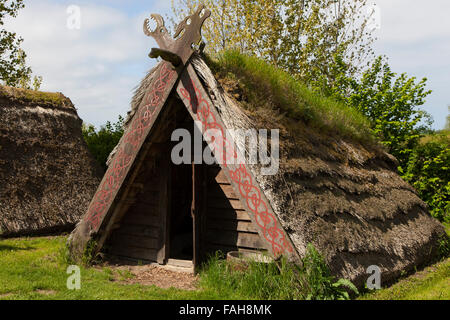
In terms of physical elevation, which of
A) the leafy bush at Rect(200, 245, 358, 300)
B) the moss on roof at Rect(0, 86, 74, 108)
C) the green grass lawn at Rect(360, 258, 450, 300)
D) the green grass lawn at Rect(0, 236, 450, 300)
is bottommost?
the green grass lawn at Rect(360, 258, 450, 300)

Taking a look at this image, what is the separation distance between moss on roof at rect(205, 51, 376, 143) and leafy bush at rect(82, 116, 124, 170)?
757 centimetres

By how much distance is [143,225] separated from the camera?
7.20m

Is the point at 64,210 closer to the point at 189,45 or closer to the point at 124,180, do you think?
the point at 124,180

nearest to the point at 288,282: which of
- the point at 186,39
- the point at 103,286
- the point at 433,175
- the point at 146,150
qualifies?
the point at 103,286

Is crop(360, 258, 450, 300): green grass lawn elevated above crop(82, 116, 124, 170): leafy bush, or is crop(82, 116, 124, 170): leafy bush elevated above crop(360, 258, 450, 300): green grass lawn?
crop(82, 116, 124, 170): leafy bush

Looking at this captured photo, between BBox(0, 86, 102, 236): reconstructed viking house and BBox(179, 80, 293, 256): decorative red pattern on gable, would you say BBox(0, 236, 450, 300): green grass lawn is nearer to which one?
BBox(179, 80, 293, 256): decorative red pattern on gable

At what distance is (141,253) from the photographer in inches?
281

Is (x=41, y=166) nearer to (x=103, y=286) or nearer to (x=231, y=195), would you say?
(x=103, y=286)

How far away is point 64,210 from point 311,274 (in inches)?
278

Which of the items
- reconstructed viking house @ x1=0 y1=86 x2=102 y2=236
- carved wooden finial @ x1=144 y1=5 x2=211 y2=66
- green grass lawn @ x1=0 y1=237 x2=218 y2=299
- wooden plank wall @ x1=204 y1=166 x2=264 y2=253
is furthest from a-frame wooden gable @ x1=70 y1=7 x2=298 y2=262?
reconstructed viking house @ x1=0 y1=86 x2=102 y2=236

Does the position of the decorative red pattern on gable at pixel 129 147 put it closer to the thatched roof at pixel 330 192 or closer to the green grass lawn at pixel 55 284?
the thatched roof at pixel 330 192

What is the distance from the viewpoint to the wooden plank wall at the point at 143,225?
7.00m

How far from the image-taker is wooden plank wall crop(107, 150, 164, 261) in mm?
7004
